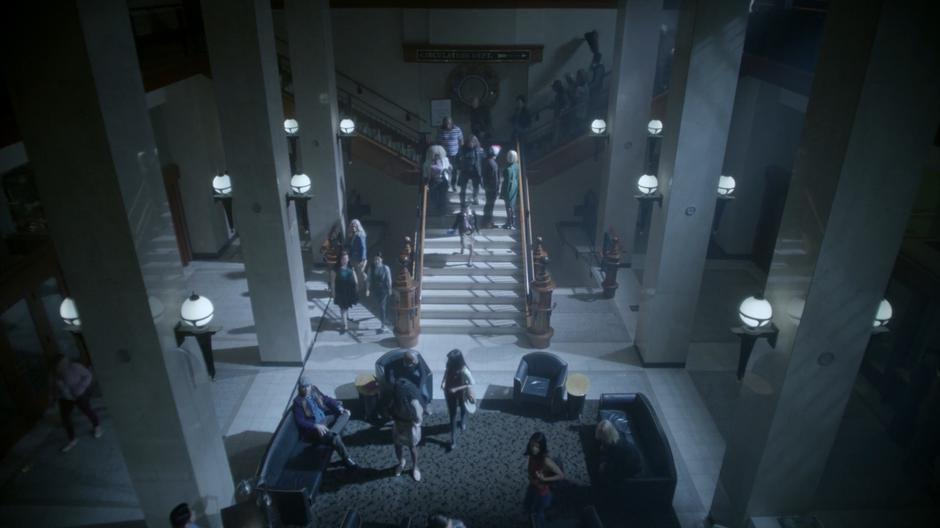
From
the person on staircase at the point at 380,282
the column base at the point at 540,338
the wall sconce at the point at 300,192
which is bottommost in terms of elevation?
the column base at the point at 540,338

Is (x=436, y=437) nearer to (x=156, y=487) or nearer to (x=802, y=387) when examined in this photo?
(x=156, y=487)

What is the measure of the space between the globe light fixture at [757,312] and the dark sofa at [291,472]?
5095mm

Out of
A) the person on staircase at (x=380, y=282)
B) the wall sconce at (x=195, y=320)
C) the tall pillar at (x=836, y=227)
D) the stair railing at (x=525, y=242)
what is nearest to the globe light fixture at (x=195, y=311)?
the wall sconce at (x=195, y=320)

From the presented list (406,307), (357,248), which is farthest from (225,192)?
(406,307)

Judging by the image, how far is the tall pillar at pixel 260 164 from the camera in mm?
8078

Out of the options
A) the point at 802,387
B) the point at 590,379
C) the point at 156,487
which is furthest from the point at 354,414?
the point at 802,387

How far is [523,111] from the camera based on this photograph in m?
14.3

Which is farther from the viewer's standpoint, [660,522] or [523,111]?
[523,111]

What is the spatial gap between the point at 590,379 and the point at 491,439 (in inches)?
89.1

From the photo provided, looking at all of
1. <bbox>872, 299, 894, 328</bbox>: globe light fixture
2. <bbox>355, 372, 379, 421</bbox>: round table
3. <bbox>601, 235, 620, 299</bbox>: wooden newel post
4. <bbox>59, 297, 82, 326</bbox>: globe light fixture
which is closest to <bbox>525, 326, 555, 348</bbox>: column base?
<bbox>601, 235, 620, 299</bbox>: wooden newel post

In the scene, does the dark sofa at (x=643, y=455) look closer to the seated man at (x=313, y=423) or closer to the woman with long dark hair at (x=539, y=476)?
the woman with long dark hair at (x=539, y=476)

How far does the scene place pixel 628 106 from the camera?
12641mm

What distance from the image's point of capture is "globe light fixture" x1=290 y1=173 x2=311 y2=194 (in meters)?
9.17

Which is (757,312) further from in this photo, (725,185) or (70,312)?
(70,312)
